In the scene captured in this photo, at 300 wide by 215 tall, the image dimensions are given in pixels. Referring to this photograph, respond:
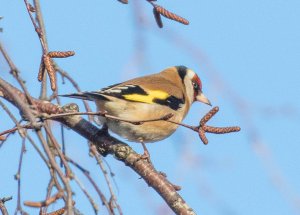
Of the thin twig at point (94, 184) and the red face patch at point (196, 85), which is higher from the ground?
the red face patch at point (196, 85)

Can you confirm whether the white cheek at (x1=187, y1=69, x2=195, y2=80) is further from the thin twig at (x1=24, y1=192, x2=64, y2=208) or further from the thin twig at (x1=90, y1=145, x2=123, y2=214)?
the thin twig at (x1=24, y1=192, x2=64, y2=208)

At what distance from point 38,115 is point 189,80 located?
11.7ft

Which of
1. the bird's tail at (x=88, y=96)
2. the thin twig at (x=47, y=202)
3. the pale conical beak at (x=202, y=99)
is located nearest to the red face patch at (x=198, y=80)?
the pale conical beak at (x=202, y=99)

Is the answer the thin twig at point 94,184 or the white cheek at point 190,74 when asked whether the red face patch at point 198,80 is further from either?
the thin twig at point 94,184

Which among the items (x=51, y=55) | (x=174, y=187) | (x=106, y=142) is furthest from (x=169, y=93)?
(x=51, y=55)

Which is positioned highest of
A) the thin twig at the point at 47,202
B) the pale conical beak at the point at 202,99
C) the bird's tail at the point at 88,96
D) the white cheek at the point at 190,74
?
the white cheek at the point at 190,74

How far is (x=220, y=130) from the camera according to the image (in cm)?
237

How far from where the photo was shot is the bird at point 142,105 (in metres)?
3.93

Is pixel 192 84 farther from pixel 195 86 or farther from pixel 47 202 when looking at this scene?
pixel 47 202

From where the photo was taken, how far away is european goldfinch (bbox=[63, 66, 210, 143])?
395cm

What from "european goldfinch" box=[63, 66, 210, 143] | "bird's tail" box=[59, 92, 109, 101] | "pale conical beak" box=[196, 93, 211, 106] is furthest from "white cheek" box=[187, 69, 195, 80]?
"bird's tail" box=[59, 92, 109, 101]

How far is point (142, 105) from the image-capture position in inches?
162

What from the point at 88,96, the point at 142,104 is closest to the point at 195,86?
the point at 142,104

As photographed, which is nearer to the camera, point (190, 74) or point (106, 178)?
point (106, 178)
